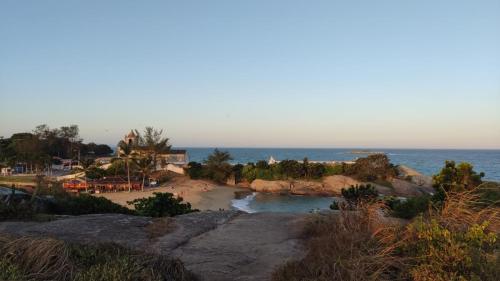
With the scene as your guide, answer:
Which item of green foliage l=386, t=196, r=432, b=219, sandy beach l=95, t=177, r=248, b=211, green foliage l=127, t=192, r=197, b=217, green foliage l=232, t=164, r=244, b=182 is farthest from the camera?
green foliage l=232, t=164, r=244, b=182

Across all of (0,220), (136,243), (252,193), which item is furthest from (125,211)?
(252,193)

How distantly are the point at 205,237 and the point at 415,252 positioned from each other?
16.3 feet

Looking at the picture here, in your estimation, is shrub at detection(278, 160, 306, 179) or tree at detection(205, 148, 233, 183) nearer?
Result: shrub at detection(278, 160, 306, 179)

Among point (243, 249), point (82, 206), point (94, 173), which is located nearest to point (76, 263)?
point (243, 249)

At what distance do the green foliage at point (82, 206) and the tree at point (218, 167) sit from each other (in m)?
44.2

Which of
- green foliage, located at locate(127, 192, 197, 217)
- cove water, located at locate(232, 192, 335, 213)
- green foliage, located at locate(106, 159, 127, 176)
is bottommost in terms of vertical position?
cove water, located at locate(232, 192, 335, 213)

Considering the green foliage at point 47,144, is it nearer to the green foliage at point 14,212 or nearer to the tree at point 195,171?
the tree at point 195,171

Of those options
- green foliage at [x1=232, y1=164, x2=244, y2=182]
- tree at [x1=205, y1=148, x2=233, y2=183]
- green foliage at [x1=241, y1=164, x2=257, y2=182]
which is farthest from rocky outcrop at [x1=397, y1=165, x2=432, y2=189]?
tree at [x1=205, y1=148, x2=233, y2=183]

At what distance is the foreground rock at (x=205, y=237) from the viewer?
7.03 meters

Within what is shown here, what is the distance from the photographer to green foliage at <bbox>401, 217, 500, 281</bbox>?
15.6 feet

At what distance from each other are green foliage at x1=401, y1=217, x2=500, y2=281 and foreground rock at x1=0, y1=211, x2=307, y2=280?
2.25 m

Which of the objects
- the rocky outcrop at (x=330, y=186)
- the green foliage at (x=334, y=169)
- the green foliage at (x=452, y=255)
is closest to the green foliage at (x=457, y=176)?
the green foliage at (x=452, y=255)

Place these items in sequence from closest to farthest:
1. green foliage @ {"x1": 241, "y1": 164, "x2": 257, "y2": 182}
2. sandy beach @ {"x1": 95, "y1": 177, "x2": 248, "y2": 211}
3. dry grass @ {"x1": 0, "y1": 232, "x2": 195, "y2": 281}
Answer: dry grass @ {"x1": 0, "y1": 232, "x2": 195, "y2": 281}
sandy beach @ {"x1": 95, "y1": 177, "x2": 248, "y2": 211}
green foliage @ {"x1": 241, "y1": 164, "x2": 257, "y2": 182}

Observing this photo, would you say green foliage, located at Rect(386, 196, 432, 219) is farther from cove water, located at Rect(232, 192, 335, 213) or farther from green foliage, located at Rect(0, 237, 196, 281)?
cove water, located at Rect(232, 192, 335, 213)
